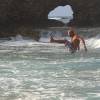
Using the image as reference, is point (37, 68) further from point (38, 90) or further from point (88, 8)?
point (88, 8)

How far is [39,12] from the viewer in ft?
94.7

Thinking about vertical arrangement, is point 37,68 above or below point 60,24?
above

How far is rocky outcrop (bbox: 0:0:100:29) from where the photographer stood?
2823 cm

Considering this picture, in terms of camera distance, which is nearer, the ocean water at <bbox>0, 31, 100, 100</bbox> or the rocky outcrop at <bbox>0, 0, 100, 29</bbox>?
the ocean water at <bbox>0, 31, 100, 100</bbox>

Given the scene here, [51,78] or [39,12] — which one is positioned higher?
[51,78]

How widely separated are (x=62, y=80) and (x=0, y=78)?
156 centimetres

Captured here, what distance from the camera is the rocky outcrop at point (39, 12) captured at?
2823 cm

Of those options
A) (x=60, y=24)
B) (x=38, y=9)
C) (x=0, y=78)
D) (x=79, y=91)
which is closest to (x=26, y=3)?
(x=38, y=9)

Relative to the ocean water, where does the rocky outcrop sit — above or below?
below

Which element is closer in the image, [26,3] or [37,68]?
[37,68]

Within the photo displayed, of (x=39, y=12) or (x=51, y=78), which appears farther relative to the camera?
(x=39, y=12)

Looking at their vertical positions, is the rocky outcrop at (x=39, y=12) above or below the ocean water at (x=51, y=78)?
below

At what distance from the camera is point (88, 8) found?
28703 mm

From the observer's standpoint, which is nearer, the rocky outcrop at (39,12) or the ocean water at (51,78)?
the ocean water at (51,78)
